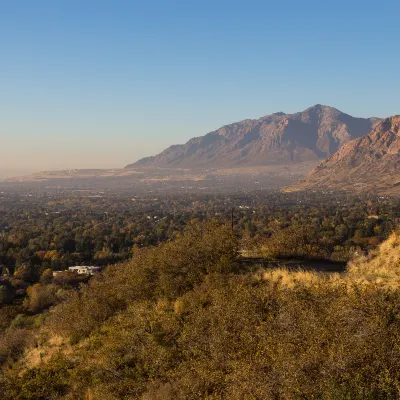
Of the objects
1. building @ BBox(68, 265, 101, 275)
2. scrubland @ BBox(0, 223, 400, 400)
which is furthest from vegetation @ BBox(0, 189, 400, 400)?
building @ BBox(68, 265, 101, 275)

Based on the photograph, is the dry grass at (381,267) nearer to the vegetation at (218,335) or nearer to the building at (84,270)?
the vegetation at (218,335)

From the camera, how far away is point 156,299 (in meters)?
20.4

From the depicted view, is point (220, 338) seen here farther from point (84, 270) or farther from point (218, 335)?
point (84, 270)

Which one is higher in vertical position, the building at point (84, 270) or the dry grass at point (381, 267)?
the dry grass at point (381, 267)

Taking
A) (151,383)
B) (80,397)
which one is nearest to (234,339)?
(151,383)

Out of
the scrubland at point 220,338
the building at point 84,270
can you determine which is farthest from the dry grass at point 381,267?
the building at point 84,270

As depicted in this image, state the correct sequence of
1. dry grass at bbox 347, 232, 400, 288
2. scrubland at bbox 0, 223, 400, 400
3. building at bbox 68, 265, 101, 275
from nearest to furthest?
scrubland at bbox 0, 223, 400, 400 < dry grass at bbox 347, 232, 400, 288 < building at bbox 68, 265, 101, 275

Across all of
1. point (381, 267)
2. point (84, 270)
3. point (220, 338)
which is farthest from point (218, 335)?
point (84, 270)

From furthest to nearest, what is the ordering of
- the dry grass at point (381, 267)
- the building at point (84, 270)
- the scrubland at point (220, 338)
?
1. the building at point (84, 270)
2. the dry grass at point (381, 267)
3. the scrubland at point (220, 338)

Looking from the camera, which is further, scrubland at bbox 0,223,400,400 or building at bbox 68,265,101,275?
building at bbox 68,265,101,275

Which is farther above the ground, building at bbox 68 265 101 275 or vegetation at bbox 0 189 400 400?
vegetation at bbox 0 189 400 400

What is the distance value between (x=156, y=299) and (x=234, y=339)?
9520mm

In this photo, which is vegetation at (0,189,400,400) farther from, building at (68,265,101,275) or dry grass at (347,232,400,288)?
building at (68,265,101,275)

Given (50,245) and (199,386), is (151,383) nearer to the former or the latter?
(199,386)
